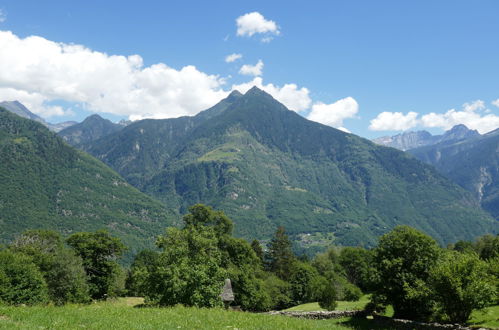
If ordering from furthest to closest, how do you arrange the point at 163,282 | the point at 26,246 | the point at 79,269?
the point at 26,246
the point at 79,269
the point at 163,282

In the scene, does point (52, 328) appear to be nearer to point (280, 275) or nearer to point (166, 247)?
point (166, 247)

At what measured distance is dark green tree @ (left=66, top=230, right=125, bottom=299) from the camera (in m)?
67.2

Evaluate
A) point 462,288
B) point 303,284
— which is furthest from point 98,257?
point 462,288

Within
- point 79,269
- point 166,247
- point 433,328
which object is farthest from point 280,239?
point 433,328

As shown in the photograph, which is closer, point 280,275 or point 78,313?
point 78,313

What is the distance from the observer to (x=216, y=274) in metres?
38.2

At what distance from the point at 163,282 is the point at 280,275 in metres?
71.4

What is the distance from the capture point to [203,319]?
1981 cm

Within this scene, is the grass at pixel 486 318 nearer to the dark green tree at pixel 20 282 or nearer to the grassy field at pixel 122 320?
the grassy field at pixel 122 320

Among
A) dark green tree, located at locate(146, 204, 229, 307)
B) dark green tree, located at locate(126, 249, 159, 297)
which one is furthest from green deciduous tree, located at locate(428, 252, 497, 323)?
dark green tree, located at locate(126, 249, 159, 297)

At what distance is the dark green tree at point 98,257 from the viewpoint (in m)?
67.2

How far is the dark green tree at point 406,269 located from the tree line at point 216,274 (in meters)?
0.11

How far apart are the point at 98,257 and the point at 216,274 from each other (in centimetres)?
4008

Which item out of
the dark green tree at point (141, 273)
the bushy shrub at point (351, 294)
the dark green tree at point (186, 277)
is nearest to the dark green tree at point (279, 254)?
the bushy shrub at point (351, 294)
